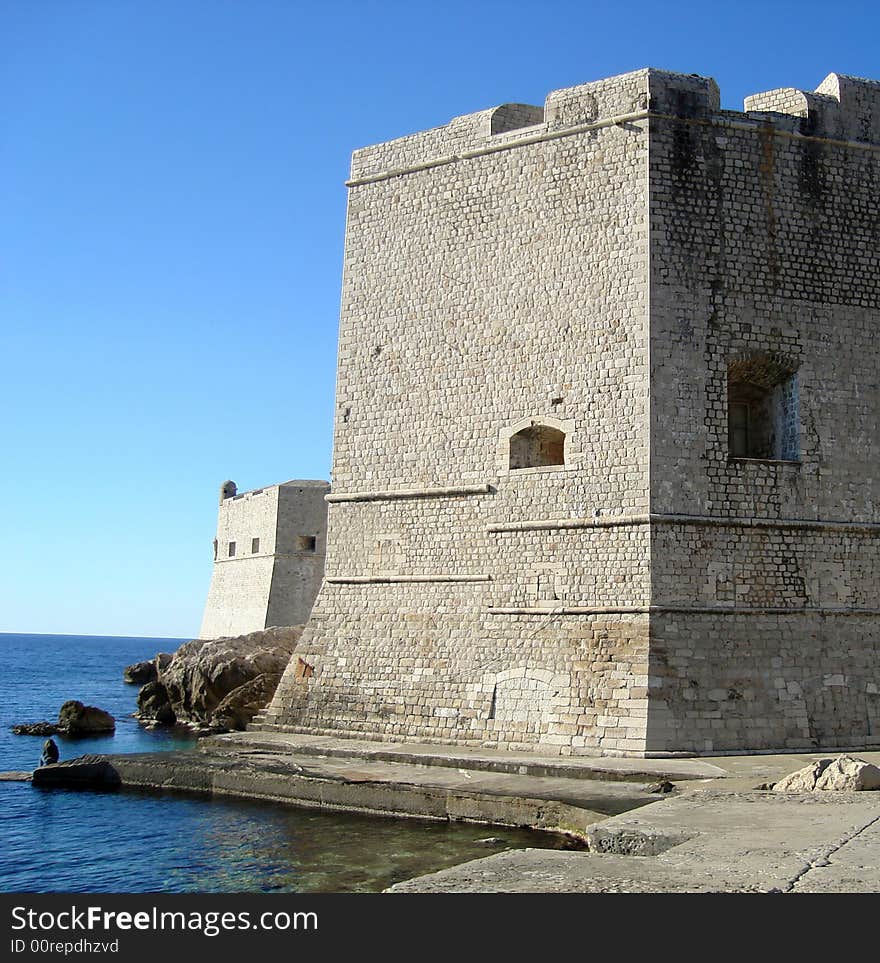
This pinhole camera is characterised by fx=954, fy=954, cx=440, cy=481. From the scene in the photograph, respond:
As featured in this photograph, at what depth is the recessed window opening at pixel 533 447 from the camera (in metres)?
11.2

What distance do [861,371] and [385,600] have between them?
615 centimetres

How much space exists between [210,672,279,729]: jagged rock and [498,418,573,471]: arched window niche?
6.65 m

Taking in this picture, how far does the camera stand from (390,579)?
11.7m

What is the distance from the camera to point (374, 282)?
12586 millimetres

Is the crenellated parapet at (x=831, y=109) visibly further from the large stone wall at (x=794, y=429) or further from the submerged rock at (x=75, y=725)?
the submerged rock at (x=75, y=725)

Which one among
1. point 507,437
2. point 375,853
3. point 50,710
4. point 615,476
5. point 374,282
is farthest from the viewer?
point 50,710

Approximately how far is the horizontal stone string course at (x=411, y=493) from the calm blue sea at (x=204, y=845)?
13.4 feet

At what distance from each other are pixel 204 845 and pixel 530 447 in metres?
5.63

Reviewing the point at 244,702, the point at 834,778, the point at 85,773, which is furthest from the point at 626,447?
the point at 244,702

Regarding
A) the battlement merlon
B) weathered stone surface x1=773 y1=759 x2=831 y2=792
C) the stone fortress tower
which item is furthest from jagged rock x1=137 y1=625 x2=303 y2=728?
weathered stone surface x1=773 y1=759 x2=831 y2=792

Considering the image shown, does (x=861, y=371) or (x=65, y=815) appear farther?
(x=861, y=371)

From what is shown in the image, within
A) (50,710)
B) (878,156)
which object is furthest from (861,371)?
(50,710)

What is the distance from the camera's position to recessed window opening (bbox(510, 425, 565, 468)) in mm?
11172

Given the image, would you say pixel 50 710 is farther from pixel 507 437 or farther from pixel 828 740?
pixel 828 740
